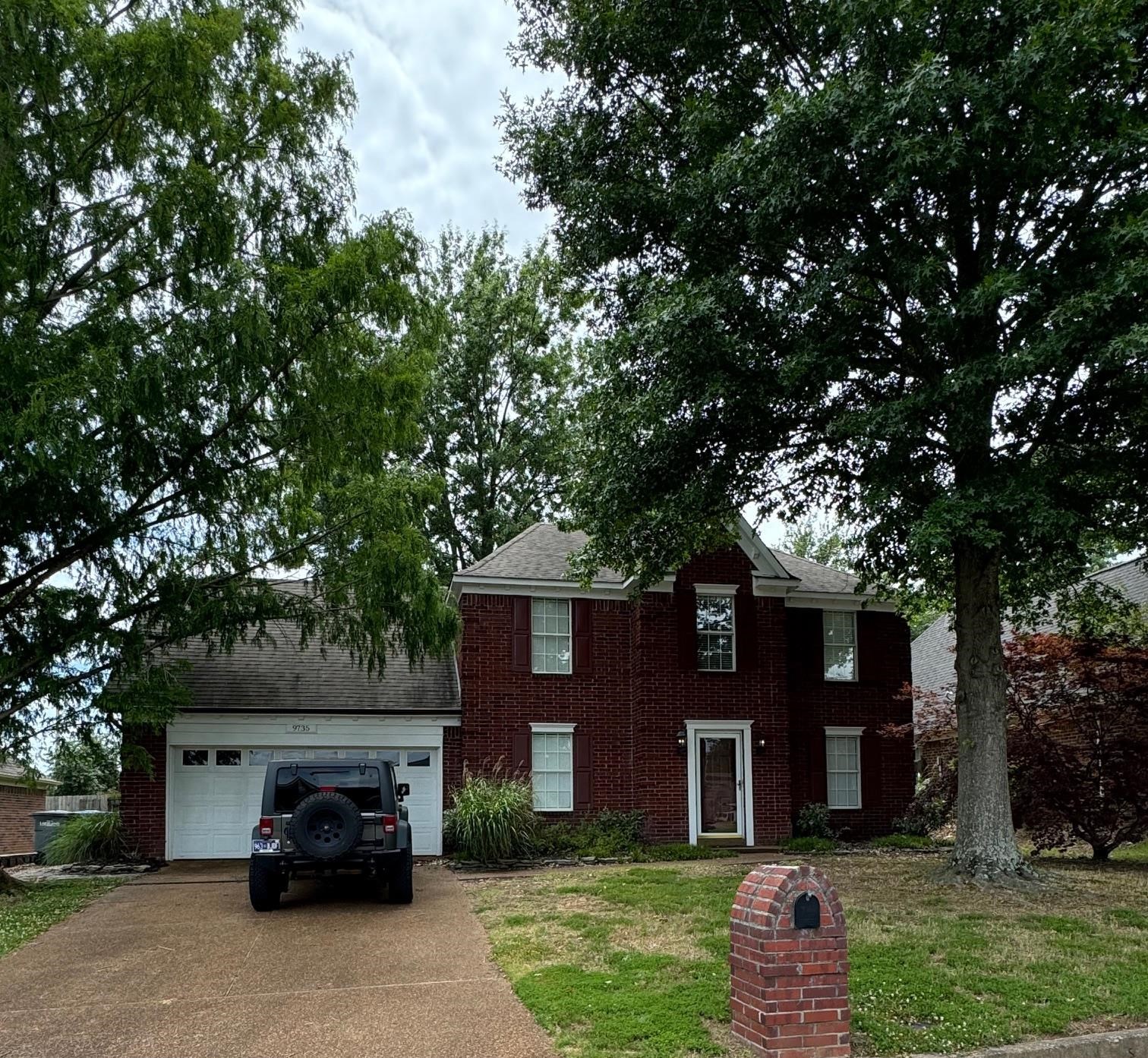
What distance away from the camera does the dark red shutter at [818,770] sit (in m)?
20.4

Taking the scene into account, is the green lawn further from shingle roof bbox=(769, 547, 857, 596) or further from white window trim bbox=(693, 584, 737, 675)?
shingle roof bbox=(769, 547, 857, 596)

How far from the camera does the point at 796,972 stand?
6.18 meters

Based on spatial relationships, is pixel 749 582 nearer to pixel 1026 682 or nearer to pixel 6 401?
pixel 1026 682

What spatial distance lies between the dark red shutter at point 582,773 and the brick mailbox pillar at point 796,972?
1266 cm

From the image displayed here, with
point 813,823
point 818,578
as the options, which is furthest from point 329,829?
point 818,578

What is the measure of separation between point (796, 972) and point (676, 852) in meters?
11.7

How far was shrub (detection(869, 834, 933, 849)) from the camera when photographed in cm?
1853

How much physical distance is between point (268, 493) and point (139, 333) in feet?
9.36

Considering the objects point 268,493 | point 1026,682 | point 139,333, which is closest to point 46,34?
Answer: point 139,333

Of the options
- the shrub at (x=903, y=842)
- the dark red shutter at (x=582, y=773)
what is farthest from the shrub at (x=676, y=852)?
the shrub at (x=903, y=842)

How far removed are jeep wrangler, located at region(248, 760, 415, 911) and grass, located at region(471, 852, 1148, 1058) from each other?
1.26 metres

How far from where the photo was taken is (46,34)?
12.0m

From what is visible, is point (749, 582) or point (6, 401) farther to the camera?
point (749, 582)

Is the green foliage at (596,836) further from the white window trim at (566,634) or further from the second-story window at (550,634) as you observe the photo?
the second-story window at (550,634)
